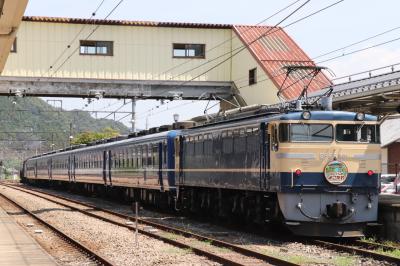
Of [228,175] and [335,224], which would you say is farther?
[228,175]

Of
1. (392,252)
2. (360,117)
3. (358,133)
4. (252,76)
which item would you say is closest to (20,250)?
(392,252)

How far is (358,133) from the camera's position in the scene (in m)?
18.1

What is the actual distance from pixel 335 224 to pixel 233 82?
23.3 metres

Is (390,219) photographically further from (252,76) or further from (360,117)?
(252,76)

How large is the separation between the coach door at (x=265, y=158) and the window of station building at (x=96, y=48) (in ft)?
73.4

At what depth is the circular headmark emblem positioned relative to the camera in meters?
17.5

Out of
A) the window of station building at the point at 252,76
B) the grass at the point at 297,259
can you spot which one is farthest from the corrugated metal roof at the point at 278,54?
the grass at the point at 297,259

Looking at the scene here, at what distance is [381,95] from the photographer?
17344 mm

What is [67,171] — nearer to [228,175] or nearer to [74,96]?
[74,96]

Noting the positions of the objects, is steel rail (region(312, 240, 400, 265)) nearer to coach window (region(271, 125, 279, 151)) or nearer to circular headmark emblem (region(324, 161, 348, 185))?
circular headmark emblem (region(324, 161, 348, 185))

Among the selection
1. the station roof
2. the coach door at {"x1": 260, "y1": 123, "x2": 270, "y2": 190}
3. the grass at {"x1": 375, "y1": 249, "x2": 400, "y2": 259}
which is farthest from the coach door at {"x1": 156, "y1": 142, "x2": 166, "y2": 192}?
the grass at {"x1": 375, "y1": 249, "x2": 400, "y2": 259}

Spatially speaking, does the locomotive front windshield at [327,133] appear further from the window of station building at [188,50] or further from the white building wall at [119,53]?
the window of station building at [188,50]

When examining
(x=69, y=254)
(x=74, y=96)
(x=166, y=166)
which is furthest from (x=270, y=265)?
(x=74, y=96)

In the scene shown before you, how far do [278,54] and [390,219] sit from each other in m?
21.4
